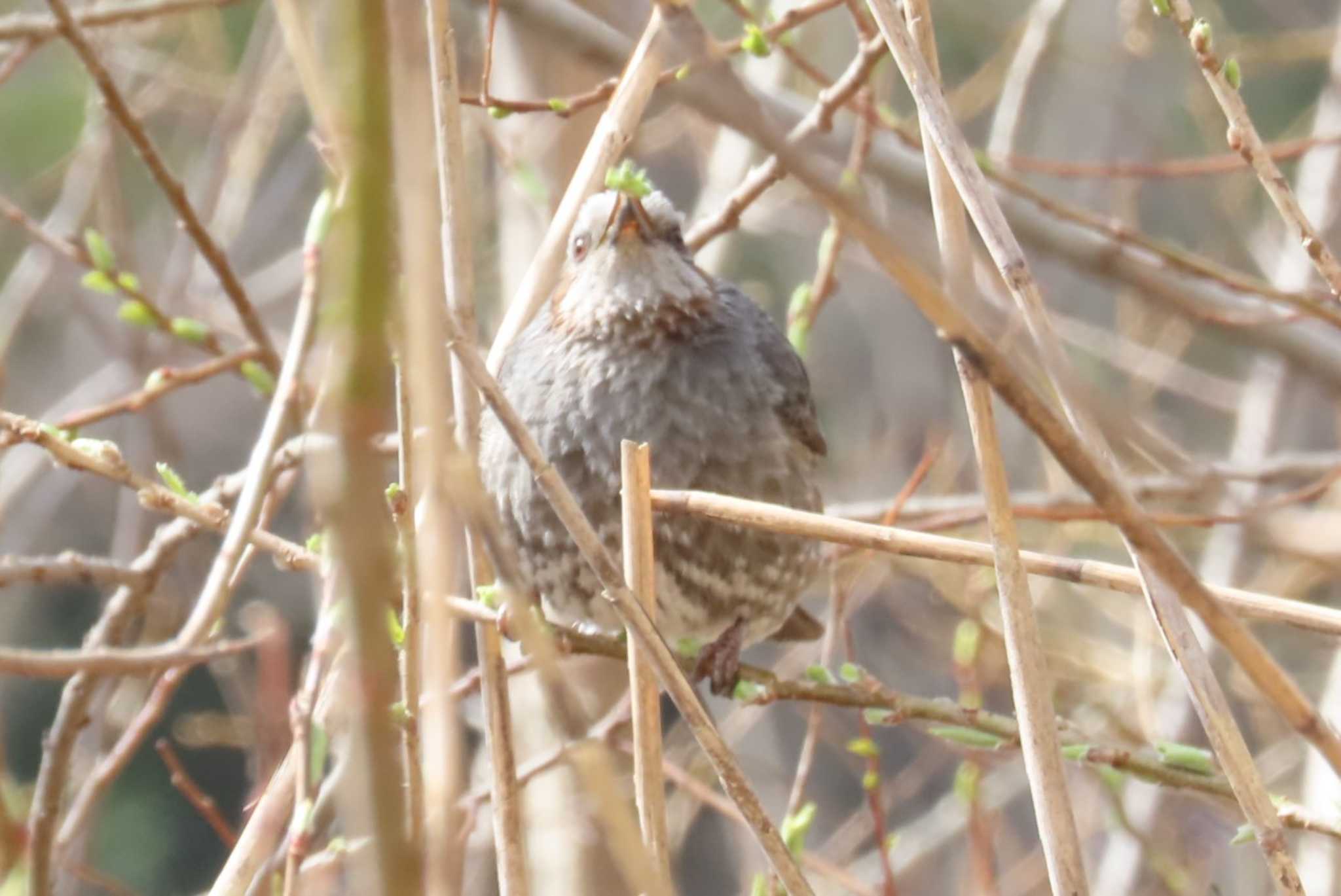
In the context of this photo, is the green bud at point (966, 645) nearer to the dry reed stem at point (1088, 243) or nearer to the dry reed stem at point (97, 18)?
the dry reed stem at point (1088, 243)

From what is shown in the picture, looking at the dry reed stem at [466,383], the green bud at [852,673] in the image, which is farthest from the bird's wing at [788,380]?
the dry reed stem at [466,383]

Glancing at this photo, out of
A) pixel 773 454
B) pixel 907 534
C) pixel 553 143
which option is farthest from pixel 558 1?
pixel 907 534

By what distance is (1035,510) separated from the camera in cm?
315

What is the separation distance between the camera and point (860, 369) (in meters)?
8.56

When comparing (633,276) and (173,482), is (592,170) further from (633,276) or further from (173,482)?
(633,276)

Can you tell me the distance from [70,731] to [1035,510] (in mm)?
1862

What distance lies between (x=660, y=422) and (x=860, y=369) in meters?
5.40

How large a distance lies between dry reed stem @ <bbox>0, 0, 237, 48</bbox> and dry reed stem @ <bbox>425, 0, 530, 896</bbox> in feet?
4.69

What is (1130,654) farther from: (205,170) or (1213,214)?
(205,170)

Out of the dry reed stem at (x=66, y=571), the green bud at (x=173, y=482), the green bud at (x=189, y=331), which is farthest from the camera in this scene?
the green bud at (x=189, y=331)

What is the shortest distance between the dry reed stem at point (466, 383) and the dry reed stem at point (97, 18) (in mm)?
1428

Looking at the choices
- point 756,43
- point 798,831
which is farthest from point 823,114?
point 798,831

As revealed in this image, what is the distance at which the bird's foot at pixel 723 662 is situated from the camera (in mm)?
3219

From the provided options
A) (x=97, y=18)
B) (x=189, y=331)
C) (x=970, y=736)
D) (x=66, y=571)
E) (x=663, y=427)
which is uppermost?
(x=97, y=18)
